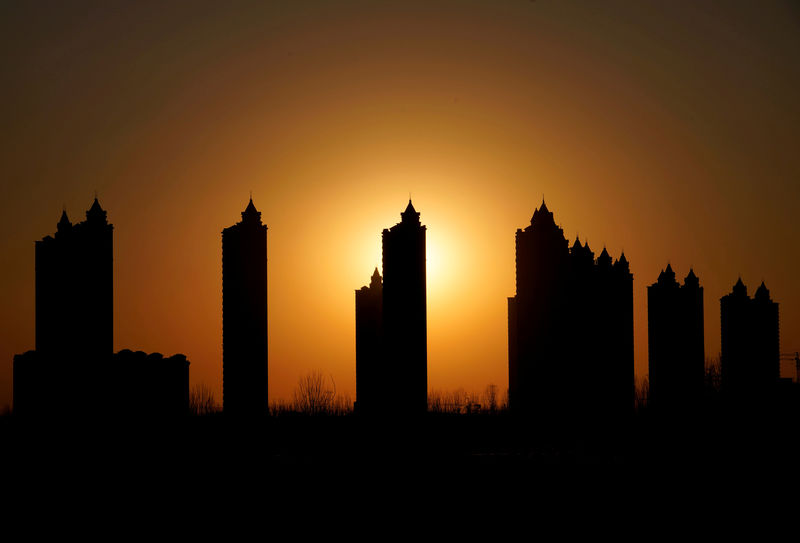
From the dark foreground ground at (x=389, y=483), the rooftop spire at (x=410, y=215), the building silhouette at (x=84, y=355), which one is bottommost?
the dark foreground ground at (x=389, y=483)

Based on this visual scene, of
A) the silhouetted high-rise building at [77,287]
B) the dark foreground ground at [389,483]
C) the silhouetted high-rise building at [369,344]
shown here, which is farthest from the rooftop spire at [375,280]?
the dark foreground ground at [389,483]

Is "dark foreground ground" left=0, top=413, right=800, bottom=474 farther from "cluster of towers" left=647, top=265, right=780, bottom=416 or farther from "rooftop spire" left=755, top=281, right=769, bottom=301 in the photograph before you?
"rooftop spire" left=755, top=281, right=769, bottom=301

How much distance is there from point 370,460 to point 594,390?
232 ft

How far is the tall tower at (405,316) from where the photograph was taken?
109562 mm

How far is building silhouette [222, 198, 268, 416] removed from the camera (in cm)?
11525

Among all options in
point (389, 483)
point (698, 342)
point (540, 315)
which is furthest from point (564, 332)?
point (389, 483)

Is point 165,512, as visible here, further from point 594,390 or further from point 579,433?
point 594,390

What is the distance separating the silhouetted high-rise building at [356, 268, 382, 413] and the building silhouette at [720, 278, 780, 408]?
47442mm

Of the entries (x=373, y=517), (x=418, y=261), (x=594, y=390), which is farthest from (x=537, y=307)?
(x=373, y=517)

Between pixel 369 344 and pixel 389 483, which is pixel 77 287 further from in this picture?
pixel 389 483

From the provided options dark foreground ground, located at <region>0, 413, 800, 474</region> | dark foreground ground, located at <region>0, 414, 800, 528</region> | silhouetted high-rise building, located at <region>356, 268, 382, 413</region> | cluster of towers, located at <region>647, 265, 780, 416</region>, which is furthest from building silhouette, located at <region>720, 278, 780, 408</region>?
dark foreground ground, located at <region>0, 414, 800, 528</region>

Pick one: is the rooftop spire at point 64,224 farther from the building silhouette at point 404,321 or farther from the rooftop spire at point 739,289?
the rooftop spire at point 739,289

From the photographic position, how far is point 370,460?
6894 centimetres

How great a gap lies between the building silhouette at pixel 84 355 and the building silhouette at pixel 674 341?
6533 cm
